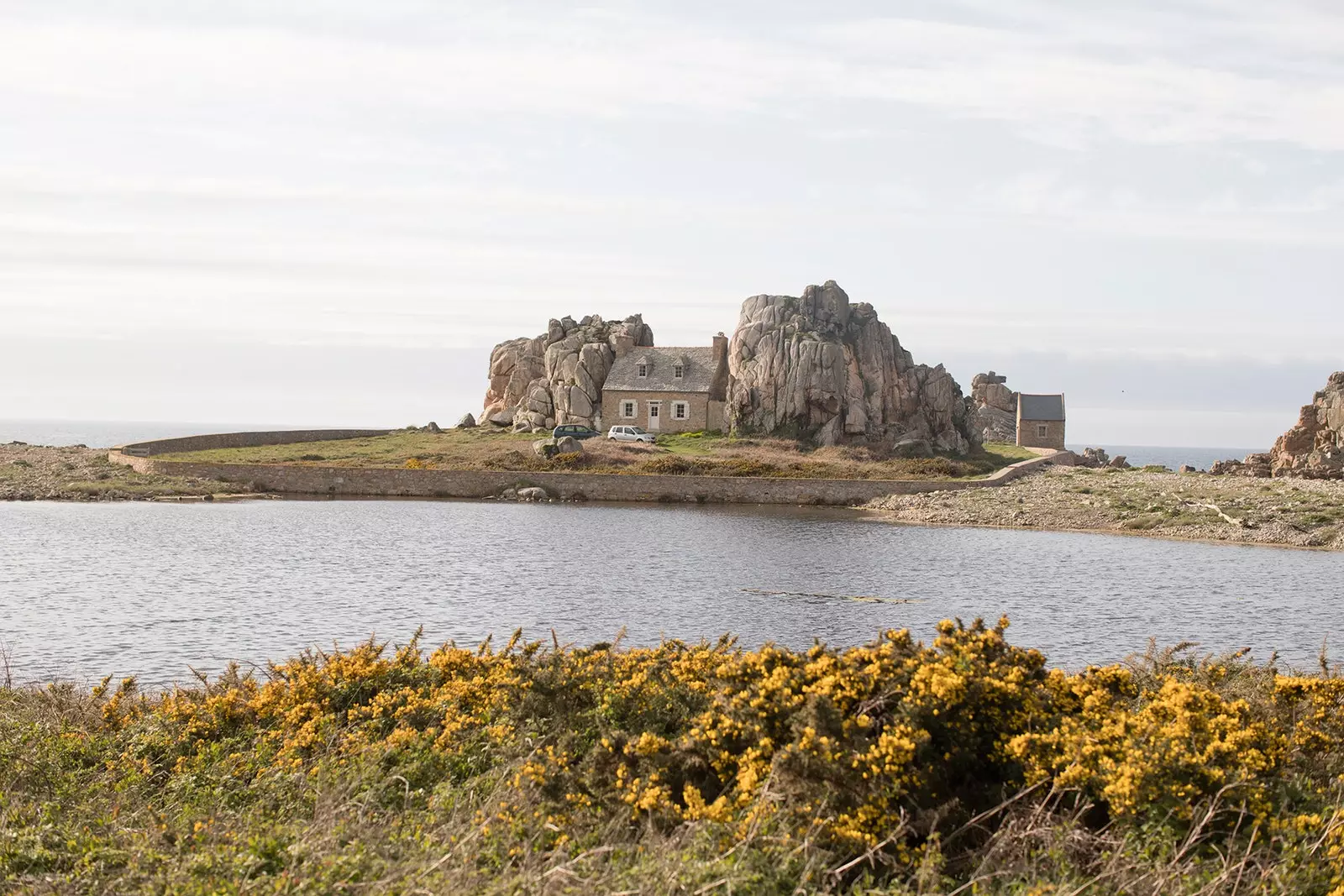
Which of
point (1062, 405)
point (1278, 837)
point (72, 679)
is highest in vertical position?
point (1062, 405)

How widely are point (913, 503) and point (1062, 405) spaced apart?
138 feet

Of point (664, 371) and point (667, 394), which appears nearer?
point (667, 394)

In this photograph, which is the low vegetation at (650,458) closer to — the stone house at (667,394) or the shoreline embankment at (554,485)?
the shoreline embankment at (554,485)

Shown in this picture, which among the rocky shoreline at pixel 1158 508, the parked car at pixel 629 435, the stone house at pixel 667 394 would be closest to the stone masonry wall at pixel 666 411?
the stone house at pixel 667 394

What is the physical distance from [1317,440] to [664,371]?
44.9 metres

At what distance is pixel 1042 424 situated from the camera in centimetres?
9681

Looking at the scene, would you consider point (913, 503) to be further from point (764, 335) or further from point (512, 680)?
point (512, 680)

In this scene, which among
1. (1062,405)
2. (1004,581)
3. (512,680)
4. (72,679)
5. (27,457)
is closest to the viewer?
(512,680)

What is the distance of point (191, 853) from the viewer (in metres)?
9.23

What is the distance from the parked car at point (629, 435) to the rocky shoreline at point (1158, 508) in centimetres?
1994

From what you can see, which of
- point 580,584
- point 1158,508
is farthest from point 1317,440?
point 580,584

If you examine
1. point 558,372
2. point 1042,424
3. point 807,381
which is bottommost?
point 1042,424

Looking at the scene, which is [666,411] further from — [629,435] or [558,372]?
[558,372]

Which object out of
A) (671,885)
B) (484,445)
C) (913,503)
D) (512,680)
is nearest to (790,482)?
(913,503)
